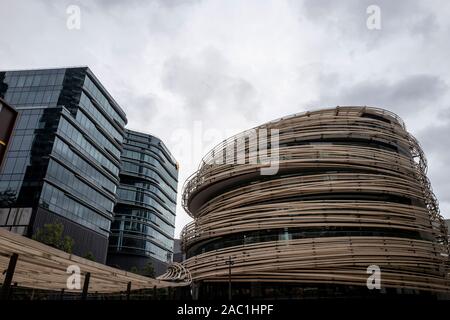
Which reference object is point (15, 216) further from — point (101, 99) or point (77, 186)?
point (101, 99)

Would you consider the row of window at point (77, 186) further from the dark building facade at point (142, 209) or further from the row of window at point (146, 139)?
the row of window at point (146, 139)

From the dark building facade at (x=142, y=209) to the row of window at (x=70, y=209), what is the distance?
18814 mm

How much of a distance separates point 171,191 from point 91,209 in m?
45.4

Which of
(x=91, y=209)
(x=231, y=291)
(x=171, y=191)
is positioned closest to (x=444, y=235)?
(x=231, y=291)

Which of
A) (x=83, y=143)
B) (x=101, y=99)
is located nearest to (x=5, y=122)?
(x=83, y=143)

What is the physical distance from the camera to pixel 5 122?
23.7 feet

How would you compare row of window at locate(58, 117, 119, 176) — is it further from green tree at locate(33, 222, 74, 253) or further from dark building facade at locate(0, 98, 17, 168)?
dark building facade at locate(0, 98, 17, 168)

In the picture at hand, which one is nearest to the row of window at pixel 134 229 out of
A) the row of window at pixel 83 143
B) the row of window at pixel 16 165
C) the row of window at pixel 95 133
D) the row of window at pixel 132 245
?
the row of window at pixel 132 245

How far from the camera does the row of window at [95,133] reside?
2414 inches

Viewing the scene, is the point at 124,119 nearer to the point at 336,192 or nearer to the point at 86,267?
the point at 336,192

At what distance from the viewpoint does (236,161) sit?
106 feet

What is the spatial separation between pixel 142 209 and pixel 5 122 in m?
85.1

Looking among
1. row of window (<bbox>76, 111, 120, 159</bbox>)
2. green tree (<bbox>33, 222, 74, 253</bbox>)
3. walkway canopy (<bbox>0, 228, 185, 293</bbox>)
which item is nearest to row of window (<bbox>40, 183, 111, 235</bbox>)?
green tree (<bbox>33, 222, 74, 253</bbox>)

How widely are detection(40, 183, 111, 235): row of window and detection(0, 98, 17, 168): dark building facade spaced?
4742 cm
